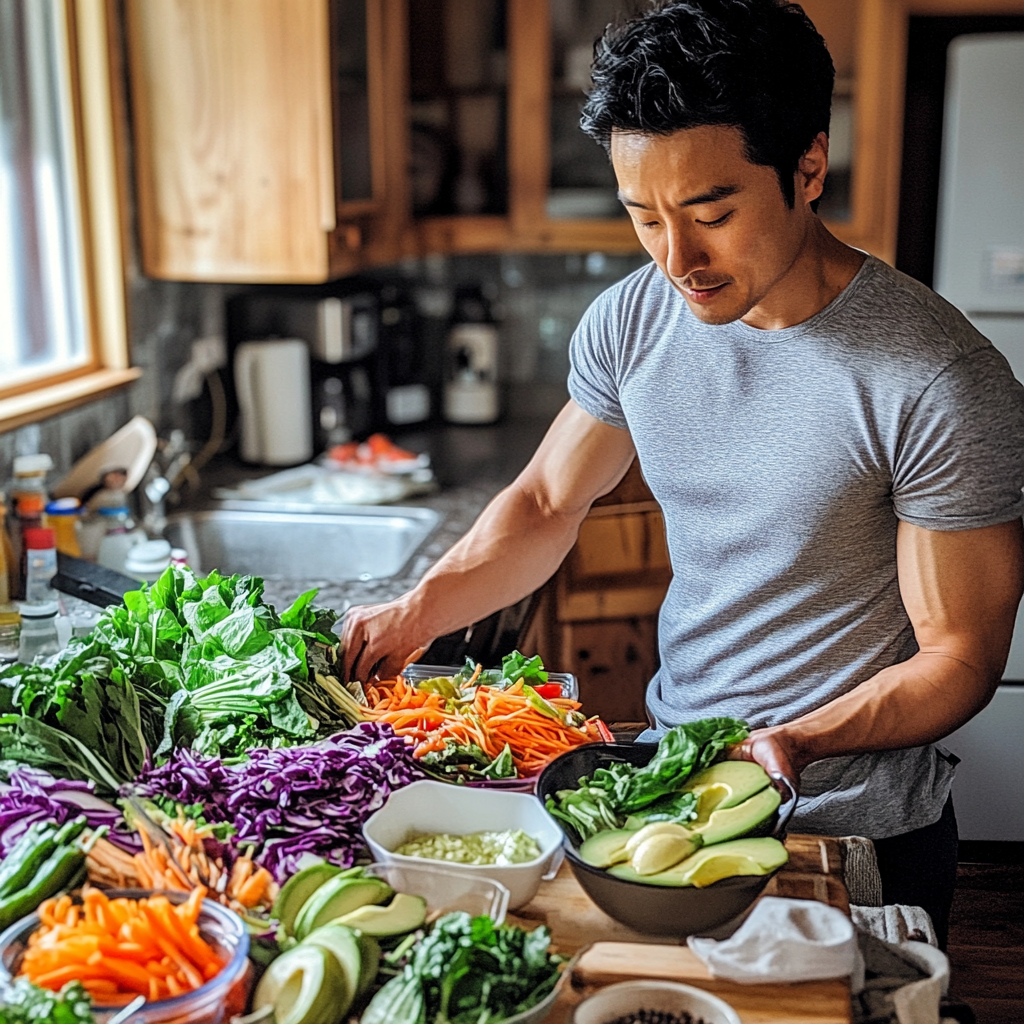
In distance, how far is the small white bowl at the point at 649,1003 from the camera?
38.4 inches

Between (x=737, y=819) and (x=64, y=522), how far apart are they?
157 cm

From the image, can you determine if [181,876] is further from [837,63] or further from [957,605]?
[837,63]

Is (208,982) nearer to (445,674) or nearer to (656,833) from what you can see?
(656,833)

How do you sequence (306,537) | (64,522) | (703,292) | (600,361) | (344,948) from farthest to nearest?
(306,537) → (64,522) → (600,361) → (703,292) → (344,948)

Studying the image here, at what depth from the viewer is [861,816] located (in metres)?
1.56

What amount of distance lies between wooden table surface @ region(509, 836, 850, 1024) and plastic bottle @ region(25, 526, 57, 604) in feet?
3.58

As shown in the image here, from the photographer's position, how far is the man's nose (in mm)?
1426

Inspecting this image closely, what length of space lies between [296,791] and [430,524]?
5.30ft

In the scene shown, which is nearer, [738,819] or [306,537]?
[738,819]

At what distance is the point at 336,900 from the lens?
1.07m

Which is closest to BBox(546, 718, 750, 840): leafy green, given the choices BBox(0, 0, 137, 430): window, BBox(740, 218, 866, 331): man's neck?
BBox(740, 218, 866, 331): man's neck

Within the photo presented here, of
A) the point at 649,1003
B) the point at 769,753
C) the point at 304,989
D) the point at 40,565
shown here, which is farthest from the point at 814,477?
the point at 40,565

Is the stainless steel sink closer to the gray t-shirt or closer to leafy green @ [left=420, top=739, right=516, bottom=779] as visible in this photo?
the gray t-shirt

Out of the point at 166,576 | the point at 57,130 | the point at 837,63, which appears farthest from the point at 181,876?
the point at 837,63
